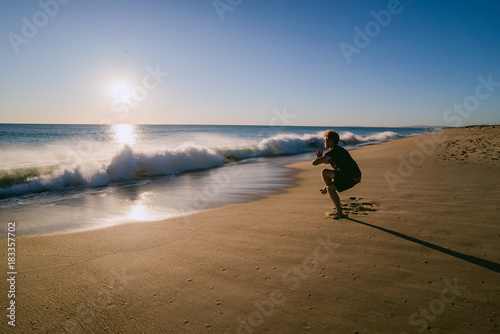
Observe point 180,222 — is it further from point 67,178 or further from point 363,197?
point 67,178

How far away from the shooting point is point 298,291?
2.82 m

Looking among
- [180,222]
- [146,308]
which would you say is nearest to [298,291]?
[146,308]

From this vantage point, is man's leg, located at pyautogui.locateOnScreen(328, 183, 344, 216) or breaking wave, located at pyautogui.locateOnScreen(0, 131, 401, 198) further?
breaking wave, located at pyautogui.locateOnScreen(0, 131, 401, 198)

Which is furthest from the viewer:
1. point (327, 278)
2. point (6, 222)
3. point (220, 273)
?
point (6, 222)

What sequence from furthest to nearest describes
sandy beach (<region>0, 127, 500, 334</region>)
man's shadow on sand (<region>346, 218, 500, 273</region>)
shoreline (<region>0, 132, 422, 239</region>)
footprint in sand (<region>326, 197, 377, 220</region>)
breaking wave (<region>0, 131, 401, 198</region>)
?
breaking wave (<region>0, 131, 401, 198</region>), shoreline (<region>0, 132, 422, 239</region>), footprint in sand (<region>326, 197, 377, 220</region>), man's shadow on sand (<region>346, 218, 500, 273</region>), sandy beach (<region>0, 127, 500, 334</region>)

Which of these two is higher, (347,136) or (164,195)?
(347,136)

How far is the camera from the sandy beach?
7.93 feet

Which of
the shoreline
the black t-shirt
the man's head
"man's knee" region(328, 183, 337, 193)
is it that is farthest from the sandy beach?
the man's head

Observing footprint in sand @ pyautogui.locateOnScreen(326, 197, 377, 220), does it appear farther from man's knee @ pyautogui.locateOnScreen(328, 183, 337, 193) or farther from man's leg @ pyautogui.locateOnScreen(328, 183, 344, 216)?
man's knee @ pyautogui.locateOnScreen(328, 183, 337, 193)

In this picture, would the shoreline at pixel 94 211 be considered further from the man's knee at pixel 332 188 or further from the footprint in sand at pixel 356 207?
the man's knee at pixel 332 188

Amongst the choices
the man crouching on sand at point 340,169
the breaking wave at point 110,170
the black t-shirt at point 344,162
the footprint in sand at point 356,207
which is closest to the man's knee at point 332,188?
the man crouching on sand at point 340,169

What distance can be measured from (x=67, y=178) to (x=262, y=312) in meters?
11.4

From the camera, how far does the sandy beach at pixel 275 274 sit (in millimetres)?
2416

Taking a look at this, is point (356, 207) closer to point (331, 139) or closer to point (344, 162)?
point (344, 162)
